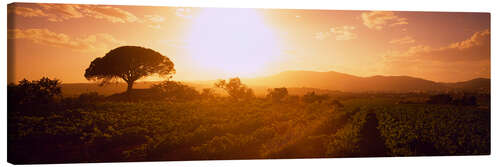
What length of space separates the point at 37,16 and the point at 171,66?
9.31 feet

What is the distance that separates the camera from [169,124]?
8.29 meters

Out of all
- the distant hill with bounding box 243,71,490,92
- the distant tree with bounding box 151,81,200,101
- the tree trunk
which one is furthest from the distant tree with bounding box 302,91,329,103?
the tree trunk

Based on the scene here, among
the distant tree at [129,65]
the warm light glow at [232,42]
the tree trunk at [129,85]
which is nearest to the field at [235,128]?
the tree trunk at [129,85]

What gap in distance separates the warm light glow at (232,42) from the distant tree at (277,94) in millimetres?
587

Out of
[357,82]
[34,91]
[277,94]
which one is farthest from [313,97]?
[34,91]

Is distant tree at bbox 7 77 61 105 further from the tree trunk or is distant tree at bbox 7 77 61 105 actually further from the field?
the tree trunk

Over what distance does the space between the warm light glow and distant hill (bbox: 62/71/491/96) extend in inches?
14.5

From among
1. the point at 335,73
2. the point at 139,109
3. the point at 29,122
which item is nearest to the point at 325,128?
the point at 335,73

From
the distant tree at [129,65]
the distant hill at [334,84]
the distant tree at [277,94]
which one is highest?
the distant tree at [129,65]

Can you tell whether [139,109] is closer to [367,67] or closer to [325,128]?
[325,128]

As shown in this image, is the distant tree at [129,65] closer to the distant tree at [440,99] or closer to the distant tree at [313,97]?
the distant tree at [313,97]

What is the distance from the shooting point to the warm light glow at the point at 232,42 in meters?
8.29

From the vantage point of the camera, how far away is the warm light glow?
8.29 metres

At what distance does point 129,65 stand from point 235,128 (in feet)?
9.59
